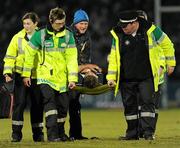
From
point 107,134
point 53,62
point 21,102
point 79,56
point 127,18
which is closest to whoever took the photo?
point 53,62

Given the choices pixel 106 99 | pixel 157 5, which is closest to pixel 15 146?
pixel 106 99

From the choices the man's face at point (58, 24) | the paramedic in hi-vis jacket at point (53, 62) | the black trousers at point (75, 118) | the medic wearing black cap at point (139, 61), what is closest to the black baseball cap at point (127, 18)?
the medic wearing black cap at point (139, 61)

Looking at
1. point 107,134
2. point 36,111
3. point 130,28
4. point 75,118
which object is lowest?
point 107,134

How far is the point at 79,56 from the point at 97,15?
2485 centimetres

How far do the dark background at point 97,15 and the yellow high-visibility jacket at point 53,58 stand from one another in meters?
22.9

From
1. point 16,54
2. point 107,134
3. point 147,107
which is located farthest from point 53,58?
point 107,134

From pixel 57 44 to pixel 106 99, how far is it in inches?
706

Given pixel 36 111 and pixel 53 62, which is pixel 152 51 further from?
pixel 36 111

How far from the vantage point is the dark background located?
1512 inches

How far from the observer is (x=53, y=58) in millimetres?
14391

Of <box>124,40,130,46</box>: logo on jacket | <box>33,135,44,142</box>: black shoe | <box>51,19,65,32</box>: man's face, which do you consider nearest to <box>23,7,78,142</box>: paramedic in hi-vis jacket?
<box>51,19,65,32</box>: man's face

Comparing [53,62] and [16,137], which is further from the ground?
[53,62]

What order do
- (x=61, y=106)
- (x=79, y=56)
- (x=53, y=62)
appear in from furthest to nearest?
(x=79, y=56) → (x=61, y=106) → (x=53, y=62)

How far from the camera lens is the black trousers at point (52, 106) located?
1424 cm
